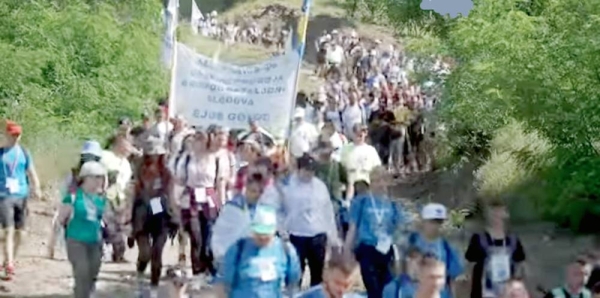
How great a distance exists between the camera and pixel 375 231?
32.2 feet

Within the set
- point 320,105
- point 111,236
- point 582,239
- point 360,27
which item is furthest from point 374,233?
point 360,27

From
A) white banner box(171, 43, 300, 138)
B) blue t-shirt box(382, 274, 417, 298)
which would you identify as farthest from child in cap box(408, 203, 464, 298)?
white banner box(171, 43, 300, 138)

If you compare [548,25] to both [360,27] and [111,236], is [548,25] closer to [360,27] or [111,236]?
[111,236]

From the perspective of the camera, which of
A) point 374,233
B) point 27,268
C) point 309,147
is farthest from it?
point 309,147

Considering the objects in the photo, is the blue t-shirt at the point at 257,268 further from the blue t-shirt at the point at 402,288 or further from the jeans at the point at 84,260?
the jeans at the point at 84,260

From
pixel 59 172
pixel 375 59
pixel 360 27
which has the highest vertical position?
pixel 360 27

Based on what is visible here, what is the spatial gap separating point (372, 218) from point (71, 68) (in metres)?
9.76

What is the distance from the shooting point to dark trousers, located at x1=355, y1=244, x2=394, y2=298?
9.88m

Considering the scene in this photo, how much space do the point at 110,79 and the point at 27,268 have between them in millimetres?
6388

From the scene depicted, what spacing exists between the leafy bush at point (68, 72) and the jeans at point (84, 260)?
6.60 metres

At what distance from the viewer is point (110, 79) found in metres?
18.7

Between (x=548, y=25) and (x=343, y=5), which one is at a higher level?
(x=343, y=5)

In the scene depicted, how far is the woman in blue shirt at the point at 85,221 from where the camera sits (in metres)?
9.77

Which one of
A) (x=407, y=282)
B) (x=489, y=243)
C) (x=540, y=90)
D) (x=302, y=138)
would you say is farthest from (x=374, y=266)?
(x=540, y=90)
